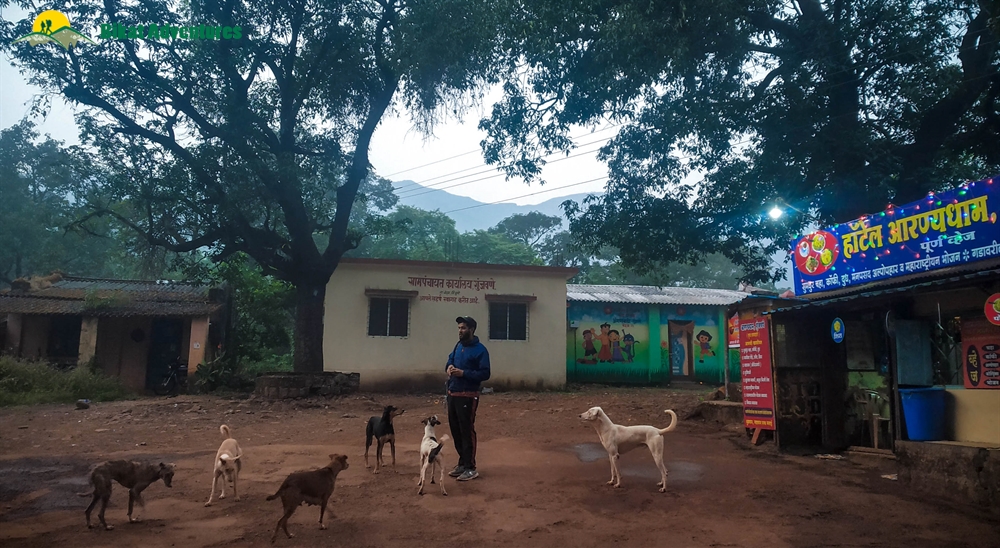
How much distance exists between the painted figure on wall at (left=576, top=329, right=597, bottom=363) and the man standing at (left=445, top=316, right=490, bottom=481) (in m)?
14.9

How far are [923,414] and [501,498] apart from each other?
→ 15.9ft

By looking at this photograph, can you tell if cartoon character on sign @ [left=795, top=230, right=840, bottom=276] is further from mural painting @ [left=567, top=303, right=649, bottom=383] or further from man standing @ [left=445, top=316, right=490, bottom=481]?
mural painting @ [left=567, top=303, right=649, bottom=383]

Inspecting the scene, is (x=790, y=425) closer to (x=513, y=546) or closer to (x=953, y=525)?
(x=953, y=525)

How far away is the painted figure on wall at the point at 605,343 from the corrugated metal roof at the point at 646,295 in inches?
37.4

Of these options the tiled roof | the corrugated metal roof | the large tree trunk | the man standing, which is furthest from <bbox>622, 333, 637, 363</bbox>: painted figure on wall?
the man standing

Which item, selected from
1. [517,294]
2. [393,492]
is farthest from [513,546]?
[517,294]

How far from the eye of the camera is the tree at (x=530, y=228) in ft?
143

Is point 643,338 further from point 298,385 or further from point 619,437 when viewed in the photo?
point 619,437

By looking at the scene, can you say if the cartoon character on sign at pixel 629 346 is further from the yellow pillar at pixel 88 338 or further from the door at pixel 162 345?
the yellow pillar at pixel 88 338

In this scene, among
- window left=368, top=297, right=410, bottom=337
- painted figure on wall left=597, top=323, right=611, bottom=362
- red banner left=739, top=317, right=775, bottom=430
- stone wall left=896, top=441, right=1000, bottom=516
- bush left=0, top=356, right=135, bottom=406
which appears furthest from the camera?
painted figure on wall left=597, top=323, right=611, bottom=362

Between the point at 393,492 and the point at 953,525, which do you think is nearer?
the point at 953,525

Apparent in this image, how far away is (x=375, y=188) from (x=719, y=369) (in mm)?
24367

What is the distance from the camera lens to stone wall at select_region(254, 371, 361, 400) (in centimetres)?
1414

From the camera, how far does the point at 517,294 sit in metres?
18.3
